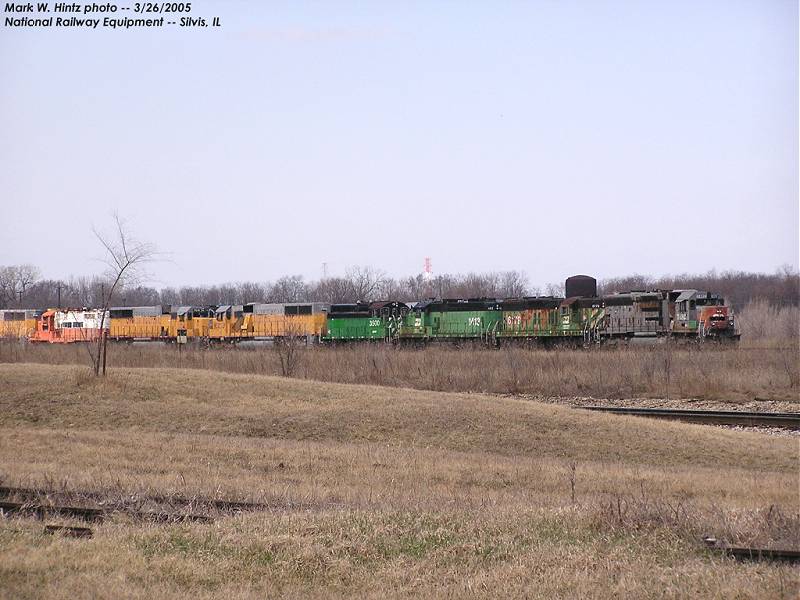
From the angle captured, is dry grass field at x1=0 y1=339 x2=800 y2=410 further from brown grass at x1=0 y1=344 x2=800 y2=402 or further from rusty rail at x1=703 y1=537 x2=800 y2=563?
rusty rail at x1=703 y1=537 x2=800 y2=563

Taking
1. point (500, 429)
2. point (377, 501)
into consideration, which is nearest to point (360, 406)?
point (500, 429)

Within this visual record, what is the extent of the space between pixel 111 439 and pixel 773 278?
9599cm

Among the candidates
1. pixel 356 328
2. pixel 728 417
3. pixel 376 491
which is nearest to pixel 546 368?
pixel 728 417

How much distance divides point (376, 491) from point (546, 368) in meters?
25.5

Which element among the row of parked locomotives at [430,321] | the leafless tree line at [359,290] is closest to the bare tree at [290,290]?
the leafless tree line at [359,290]

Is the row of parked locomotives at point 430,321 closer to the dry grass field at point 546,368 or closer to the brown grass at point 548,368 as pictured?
the dry grass field at point 546,368

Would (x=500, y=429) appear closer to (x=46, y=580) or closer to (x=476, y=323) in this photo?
(x=46, y=580)

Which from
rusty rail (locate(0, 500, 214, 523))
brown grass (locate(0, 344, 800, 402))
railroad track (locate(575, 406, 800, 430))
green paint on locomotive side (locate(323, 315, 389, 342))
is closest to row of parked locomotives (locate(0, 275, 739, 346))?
green paint on locomotive side (locate(323, 315, 389, 342))

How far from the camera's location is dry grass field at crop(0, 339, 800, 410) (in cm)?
3306

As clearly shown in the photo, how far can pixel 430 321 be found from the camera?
182ft

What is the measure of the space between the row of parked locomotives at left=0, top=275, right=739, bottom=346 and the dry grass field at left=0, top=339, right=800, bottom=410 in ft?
10.9

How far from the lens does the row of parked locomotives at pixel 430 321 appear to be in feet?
155

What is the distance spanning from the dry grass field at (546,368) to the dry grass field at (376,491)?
32.2ft

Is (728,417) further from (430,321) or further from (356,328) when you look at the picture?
(356,328)
